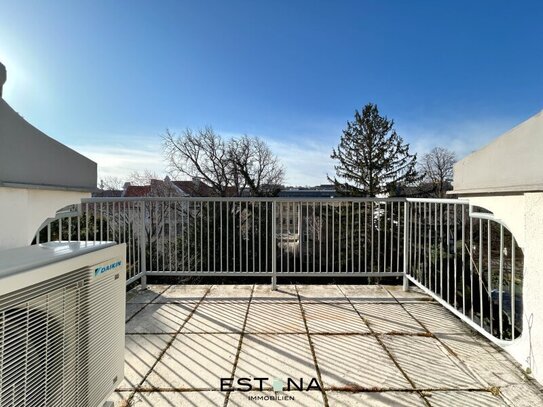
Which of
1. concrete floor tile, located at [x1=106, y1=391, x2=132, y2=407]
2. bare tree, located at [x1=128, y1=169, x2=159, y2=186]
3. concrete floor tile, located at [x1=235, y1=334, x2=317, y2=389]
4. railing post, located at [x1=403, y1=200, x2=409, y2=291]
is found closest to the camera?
concrete floor tile, located at [x1=106, y1=391, x2=132, y2=407]

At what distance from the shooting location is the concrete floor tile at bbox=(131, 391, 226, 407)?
163 centimetres

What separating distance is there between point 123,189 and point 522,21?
18.5m

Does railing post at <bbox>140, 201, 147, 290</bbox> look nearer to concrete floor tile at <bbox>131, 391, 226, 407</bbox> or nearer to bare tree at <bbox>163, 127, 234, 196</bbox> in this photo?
concrete floor tile at <bbox>131, 391, 226, 407</bbox>

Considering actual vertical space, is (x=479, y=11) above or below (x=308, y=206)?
above

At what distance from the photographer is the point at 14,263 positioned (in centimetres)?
91

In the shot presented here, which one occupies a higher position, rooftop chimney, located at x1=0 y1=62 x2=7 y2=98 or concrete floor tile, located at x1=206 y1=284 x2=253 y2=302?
rooftop chimney, located at x1=0 y1=62 x2=7 y2=98

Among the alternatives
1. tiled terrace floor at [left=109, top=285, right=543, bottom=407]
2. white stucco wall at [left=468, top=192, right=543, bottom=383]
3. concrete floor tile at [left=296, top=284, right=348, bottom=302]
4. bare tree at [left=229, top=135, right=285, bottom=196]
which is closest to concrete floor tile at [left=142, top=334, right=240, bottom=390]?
tiled terrace floor at [left=109, top=285, right=543, bottom=407]

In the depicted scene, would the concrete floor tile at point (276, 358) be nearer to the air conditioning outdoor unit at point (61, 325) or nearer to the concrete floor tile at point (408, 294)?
the air conditioning outdoor unit at point (61, 325)

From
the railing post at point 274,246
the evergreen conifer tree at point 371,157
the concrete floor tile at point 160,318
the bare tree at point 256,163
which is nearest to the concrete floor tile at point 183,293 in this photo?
the concrete floor tile at point 160,318

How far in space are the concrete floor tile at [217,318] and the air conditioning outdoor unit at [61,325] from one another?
1.17 metres

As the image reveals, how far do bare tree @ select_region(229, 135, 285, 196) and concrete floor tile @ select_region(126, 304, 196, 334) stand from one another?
50.1ft

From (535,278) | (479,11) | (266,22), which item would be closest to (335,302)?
(535,278)

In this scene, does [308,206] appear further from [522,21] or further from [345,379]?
[522,21]

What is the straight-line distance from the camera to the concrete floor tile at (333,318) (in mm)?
2572
